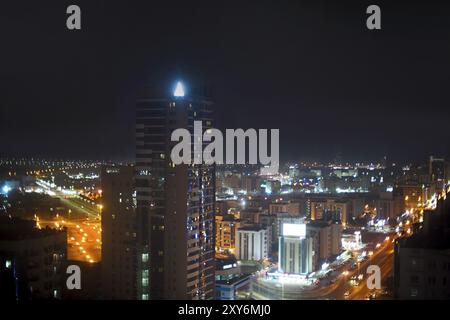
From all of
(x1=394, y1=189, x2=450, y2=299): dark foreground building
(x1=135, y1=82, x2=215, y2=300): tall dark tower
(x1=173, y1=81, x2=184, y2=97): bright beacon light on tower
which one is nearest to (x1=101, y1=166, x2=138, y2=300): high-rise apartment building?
(x1=135, y1=82, x2=215, y2=300): tall dark tower

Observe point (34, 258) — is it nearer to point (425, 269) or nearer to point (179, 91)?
point (179, 91)

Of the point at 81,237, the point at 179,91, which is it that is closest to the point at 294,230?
the point at 81,237

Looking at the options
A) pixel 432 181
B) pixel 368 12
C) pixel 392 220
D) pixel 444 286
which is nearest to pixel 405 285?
pixel 444 286

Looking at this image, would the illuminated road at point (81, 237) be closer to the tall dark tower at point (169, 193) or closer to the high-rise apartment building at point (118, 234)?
the high-rise apartment building at point (118, 234)

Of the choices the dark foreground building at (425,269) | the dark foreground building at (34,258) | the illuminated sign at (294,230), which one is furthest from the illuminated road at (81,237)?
the dark foreground building at (425,269)

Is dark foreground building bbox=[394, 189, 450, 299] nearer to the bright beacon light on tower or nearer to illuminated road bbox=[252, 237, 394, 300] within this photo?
illuminated road bbox=[252, 237, 394, 300]

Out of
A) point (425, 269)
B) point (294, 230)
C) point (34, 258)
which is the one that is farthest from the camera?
point (294, 230)

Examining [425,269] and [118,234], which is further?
[118,234]
